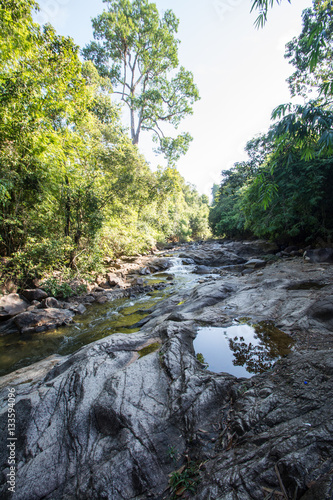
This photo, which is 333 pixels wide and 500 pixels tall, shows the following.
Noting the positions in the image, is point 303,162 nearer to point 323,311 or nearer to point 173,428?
point 323,311

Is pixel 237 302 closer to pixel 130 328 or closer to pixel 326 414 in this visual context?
pixel 130 328

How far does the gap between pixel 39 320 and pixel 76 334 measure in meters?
1.45

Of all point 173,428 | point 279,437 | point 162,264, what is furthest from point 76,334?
point 162,264

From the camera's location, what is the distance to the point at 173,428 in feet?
6.55

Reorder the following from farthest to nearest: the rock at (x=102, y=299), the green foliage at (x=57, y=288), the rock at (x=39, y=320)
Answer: the rock at (x=102, y=299) < the green foliage at (x=57, y=288) < the rock at (x=39, y=320)

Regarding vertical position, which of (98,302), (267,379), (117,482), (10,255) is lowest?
(98,302)

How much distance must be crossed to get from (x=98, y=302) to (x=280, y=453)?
8.09 meters

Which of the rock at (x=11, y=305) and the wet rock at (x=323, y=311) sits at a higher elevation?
the wet rock at (x=323, y=311)

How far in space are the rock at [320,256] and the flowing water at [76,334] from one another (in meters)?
7.03

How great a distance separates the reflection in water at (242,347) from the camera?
2709 mm

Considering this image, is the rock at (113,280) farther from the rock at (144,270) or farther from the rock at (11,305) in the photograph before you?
the rock at (11,305)

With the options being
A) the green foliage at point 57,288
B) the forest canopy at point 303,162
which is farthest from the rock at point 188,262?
the green foliage at point 57,288

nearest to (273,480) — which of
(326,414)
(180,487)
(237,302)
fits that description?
(326,414)

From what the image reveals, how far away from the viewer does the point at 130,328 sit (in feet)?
18.5
